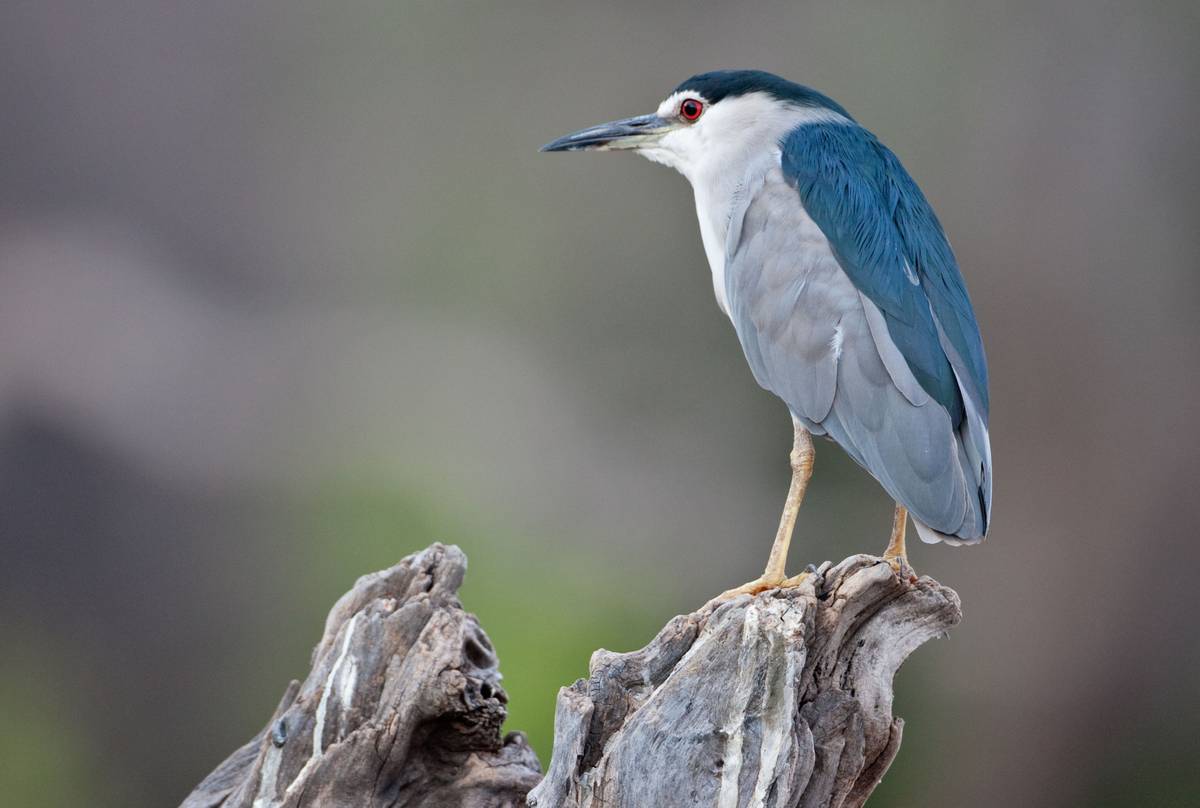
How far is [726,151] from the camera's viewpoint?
2.19 metres

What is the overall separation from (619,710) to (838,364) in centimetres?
Result: 67

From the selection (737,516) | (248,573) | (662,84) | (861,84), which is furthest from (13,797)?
(861,84)

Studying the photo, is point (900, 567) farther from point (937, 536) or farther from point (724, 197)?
point (724, 197)

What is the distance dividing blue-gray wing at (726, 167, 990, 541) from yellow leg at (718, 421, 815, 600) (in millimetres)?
47

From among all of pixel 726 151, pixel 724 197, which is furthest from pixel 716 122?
pixel 724 197

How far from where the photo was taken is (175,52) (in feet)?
14.6

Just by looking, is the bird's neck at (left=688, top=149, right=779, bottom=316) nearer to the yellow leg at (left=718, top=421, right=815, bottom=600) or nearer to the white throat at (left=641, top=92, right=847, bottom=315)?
the white throat at (left=641, top=92, right=847, bottom=315)

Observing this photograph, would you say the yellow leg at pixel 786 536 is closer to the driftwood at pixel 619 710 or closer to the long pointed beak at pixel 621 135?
the driftwood at pixel 619 710

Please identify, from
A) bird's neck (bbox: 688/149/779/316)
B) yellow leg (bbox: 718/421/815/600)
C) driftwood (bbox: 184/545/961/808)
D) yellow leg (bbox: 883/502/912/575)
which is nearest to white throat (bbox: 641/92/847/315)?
bird's neck (bbox: 688/149/779/316)

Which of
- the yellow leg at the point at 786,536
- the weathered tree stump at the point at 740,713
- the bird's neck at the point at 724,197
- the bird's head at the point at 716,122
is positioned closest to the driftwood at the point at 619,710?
the weathered tree stump at the point at 740,713

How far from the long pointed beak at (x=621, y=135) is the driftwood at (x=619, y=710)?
0.87 meters

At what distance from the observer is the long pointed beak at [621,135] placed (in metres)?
2.30

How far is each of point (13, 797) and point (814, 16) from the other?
3732 millimetres

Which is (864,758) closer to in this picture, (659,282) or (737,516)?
(737,516)
